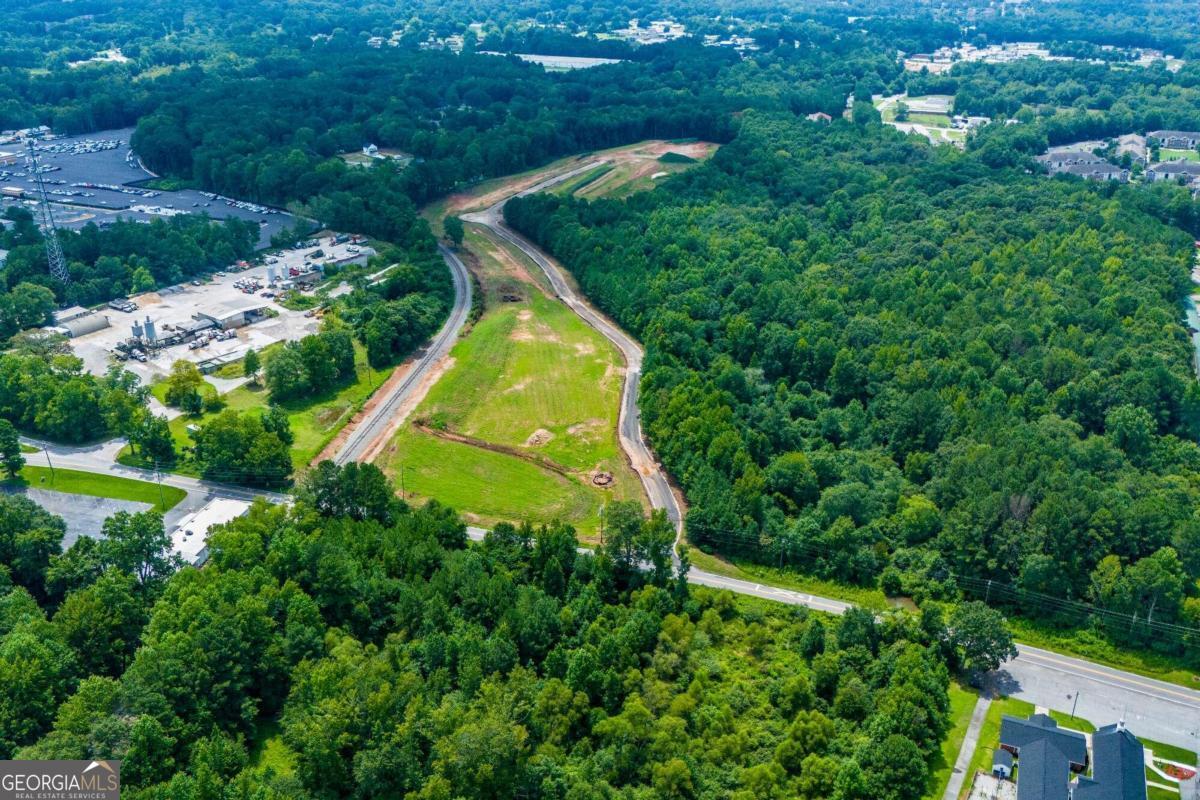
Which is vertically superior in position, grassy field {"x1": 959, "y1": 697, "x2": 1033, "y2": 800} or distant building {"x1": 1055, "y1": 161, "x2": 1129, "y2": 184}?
distant building {"x1": 1055, "y1": 161, "x2": 1129, "y2": 184}

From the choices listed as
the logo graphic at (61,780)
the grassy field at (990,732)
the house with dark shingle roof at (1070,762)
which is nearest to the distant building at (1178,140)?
the grassy field at (990,732)

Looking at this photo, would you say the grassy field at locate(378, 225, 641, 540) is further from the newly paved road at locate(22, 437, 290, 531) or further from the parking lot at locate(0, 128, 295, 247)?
the parking lot at locate(0, 128, 295, 247)

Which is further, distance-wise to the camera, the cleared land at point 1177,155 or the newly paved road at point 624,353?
the cleared land at point 1177,155

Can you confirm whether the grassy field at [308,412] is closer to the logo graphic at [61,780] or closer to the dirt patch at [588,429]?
the dirt patch at [588,429]

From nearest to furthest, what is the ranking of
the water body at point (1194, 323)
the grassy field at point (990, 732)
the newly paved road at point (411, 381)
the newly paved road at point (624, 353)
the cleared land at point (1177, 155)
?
the grassy field at point (990, 732)
the newly paved road at point (624, 353)
the newly paved road at point (411, 381)
the water body at point (1194, 323)
the cleared land at point (1177, 155)

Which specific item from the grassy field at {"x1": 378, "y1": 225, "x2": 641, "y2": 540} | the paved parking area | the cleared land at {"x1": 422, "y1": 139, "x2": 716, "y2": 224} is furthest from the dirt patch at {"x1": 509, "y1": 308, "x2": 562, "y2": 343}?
the paved parking area

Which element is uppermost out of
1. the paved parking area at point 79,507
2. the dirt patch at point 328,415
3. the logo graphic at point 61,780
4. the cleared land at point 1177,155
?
the cleared land at point 1177,155

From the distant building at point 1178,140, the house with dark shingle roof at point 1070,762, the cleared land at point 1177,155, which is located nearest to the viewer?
the house with dark shingle roof at point 1070,762
